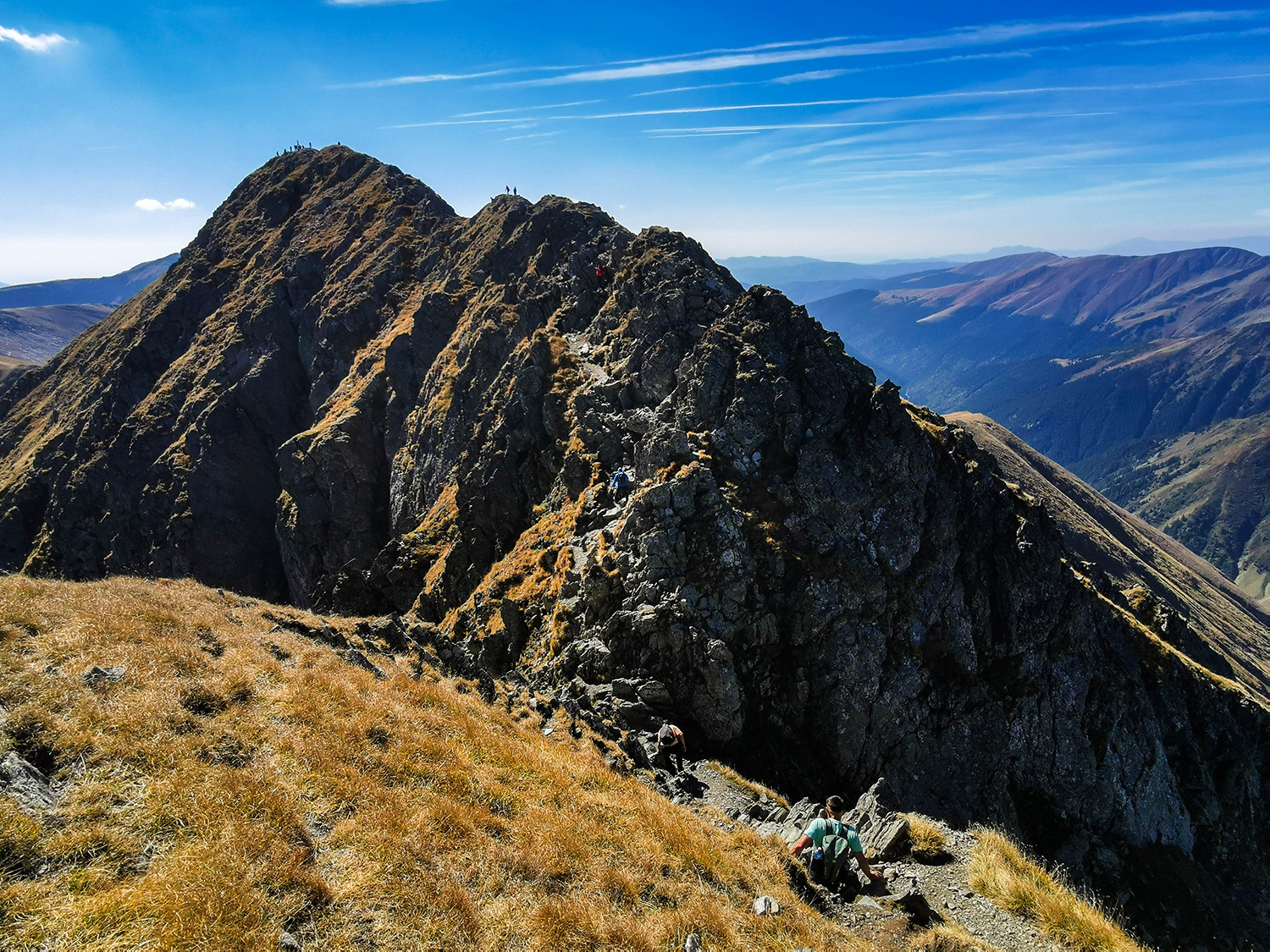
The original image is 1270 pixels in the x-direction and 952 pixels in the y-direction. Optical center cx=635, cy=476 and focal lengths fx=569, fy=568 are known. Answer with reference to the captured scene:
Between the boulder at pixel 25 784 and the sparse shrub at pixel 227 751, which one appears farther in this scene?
the sparse shrub at pixel 227 751

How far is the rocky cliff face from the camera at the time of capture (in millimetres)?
30312

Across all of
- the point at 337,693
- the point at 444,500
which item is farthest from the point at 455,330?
the point at 337,693

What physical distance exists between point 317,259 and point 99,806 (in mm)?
103555

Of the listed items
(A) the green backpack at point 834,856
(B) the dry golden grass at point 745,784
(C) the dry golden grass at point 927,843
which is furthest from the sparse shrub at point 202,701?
(C) the dry golden grass at point 927,843

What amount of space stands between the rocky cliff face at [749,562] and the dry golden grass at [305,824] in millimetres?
11277

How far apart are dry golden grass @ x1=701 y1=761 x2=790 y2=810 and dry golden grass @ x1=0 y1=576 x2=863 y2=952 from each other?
7.57m

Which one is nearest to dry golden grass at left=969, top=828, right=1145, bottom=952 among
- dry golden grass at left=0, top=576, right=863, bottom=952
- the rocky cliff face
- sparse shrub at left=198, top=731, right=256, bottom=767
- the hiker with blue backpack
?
the hiker with blue backpack

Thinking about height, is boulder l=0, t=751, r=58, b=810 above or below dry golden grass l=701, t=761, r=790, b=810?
above

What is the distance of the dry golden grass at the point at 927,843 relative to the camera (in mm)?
17031

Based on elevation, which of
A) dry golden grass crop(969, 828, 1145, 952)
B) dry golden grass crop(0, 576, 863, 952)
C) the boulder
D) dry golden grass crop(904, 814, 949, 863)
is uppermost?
the boulder

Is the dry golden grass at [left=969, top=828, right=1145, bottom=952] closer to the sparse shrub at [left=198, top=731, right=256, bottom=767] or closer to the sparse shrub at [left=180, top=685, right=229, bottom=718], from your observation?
the sparse shrub at [left=198, top=731, right=256, bottom=767]

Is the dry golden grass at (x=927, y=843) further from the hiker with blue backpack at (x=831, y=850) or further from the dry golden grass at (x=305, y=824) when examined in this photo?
the dry golden grass at (x=305, y=824)

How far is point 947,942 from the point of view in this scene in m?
12.6

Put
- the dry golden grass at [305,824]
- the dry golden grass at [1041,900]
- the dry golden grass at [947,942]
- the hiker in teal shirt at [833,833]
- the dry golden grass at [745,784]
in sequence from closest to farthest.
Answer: the dry golden grass at [305,824], the dry golden grass at [947,942], the dry golden grass at [1041,900], the hiker in teal shirt at [833,833], the dry golden grass at [745,784]
